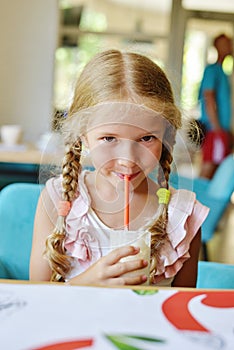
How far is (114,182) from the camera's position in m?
1.14

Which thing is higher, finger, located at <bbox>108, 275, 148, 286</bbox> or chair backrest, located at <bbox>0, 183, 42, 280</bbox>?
finger, located at <bbox>108, 275, 148, 286</bbox>

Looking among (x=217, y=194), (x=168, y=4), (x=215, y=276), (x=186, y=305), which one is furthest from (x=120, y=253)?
(x=168, y=4)

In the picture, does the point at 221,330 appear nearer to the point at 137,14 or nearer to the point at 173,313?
the point at 173,313

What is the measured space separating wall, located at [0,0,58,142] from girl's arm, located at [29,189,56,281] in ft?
8.58

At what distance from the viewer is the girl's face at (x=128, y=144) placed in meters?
1.08

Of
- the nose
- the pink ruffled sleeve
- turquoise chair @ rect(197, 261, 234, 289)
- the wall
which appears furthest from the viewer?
the wall

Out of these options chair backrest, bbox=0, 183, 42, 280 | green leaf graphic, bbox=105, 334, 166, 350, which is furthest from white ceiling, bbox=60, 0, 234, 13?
green leaf graphic, bbox=105, 334, 166, 350

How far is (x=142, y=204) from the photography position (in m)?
1.17

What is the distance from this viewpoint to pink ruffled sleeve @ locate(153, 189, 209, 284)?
119cm

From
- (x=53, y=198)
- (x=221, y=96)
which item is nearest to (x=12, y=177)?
(x=53, y=198)

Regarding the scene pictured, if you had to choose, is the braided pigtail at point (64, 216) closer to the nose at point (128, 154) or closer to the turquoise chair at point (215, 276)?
the nose at point (128, 154)

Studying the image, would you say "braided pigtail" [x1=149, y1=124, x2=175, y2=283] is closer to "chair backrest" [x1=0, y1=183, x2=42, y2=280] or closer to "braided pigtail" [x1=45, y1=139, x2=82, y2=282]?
"braided pigtail" [x1=45, y1=139, x2=82, y2=282]

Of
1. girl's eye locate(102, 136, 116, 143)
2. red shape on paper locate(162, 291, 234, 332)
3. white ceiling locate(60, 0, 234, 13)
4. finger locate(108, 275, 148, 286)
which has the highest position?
white ceiling locate(60, 0, 234, 13)

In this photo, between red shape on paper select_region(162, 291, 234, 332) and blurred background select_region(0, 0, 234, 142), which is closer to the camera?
red shape on paper select_region(162, 291, 234, 332)
